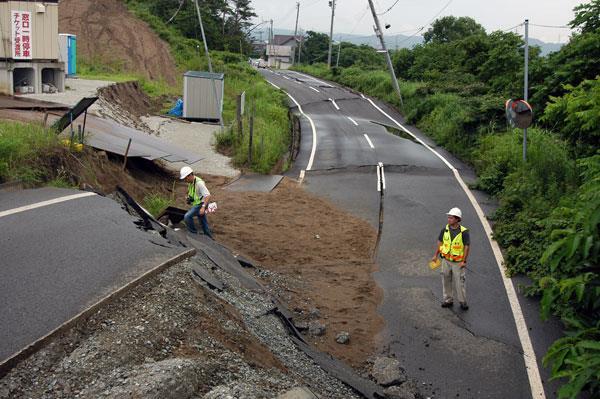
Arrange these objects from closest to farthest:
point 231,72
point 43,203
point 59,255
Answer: point 59,255 < point 43,203 < point 231,72

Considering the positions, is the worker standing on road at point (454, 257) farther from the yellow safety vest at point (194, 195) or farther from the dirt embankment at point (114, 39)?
the dirt embankment at point (114, 39)

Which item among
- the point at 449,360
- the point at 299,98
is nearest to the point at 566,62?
the point at 449,360

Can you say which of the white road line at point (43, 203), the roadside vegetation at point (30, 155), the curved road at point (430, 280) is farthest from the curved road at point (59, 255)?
the curved road at point (430, 280)

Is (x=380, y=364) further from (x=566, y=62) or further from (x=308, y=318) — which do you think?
(x=566, y=62)

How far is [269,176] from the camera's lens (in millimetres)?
19344

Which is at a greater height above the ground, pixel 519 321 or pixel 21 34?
pixel 21 34

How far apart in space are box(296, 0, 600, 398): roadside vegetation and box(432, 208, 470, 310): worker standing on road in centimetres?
119

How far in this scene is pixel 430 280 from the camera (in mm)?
11656

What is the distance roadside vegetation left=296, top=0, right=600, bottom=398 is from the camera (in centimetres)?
630

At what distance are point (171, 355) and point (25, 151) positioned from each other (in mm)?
6650

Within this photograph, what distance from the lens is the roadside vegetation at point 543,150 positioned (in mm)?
6296

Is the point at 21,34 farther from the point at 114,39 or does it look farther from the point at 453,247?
the point at 114,39

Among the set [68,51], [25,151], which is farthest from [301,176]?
[68,51]

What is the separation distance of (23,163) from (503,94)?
62.3ft
